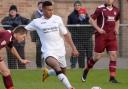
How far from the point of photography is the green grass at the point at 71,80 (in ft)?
51.3

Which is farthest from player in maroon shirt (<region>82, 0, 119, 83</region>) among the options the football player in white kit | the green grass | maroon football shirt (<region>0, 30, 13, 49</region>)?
maroon football shirt (<region>0, 30, 13, 49</region>)

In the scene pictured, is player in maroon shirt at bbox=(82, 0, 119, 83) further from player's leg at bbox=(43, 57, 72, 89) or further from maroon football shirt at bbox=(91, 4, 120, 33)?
player's leg at bbox=(43, 57, 72, 89)

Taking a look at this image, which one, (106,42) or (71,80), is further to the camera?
(71,80)

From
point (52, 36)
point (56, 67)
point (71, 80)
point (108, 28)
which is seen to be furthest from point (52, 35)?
point (71, 80)

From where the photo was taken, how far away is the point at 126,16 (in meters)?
26.3

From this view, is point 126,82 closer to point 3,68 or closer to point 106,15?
point 106,15

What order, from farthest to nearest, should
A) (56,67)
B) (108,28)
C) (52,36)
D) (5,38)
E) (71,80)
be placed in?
(71,80), (108,28), (52,36), (56,67), (5,38)

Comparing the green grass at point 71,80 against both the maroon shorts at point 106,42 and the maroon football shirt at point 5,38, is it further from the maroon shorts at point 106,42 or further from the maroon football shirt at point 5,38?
the maroon football shirt at point 5,38

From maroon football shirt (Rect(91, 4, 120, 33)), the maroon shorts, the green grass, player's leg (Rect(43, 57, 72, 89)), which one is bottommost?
the green grass

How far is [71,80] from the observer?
690 inches

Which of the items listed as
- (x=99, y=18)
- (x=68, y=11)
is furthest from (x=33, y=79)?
(x=68, y=11)

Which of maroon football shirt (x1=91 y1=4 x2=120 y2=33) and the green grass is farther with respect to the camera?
maroon football shirt (x1=91 y1=4 x2=120 y2=33)

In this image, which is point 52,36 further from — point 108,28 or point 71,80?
point 71,80

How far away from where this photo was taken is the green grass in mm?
15633
